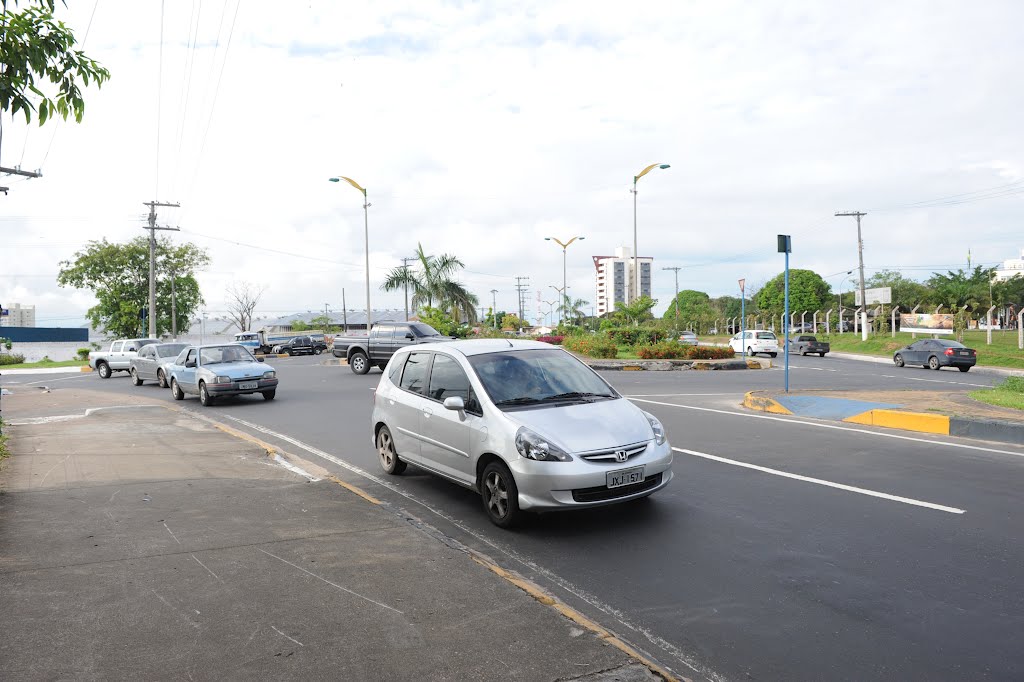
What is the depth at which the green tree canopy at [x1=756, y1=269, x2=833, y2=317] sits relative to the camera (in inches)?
4144

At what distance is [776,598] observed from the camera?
14.8 ft

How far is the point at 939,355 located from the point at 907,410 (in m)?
21.0

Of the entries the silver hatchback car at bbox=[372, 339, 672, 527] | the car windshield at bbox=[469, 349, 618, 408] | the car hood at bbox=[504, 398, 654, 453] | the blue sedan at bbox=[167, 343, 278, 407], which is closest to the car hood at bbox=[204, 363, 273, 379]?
the blue sedan at bbox=[167, 343, 278, 407]

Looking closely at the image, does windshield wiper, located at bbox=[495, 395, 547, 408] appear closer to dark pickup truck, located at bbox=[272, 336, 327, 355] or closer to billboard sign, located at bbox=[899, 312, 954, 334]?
dark pickup truck, located at bbox=[272, 336, 327, 355]

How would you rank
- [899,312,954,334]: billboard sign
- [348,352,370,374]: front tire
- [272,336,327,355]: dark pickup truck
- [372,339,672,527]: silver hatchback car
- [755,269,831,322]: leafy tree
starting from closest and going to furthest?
1. [372,339,672,527]: silver hatchback car
2. [348,352,370,374]: front tire
3. [272,336,327,355]: dark pickup truck
4. [899,312,954,334]: billboard sign
5. [755,269,831,322]: leafy tree

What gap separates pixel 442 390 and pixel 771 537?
3.34m

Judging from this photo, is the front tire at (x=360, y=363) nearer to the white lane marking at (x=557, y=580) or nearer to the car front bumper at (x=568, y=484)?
the white lane marking at (x=557, y=580)

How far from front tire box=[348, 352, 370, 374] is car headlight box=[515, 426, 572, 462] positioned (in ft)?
67.4

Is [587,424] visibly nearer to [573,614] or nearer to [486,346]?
[486,346]

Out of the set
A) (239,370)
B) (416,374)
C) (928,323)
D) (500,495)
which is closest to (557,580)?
(500,495)

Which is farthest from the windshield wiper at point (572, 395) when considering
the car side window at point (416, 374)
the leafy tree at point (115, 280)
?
the leafy tree at point (115, 280)

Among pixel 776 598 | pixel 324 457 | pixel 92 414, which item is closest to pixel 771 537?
pixel 776 598

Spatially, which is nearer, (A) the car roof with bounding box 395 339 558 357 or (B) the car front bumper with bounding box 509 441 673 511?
(B) the car front bumper with bounding box 509 441 673 511

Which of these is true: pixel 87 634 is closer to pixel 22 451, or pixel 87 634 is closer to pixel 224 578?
pixel 224 578
